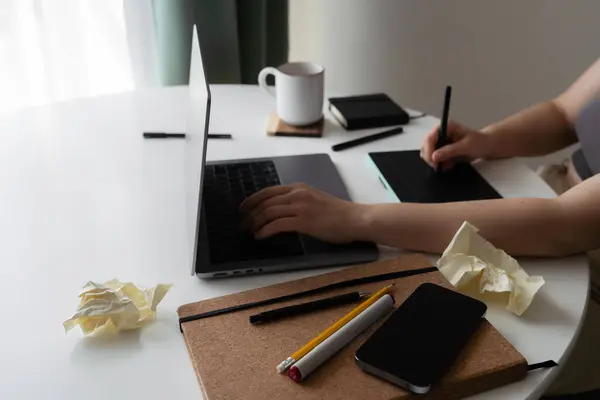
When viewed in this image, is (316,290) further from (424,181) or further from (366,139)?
(366,139)

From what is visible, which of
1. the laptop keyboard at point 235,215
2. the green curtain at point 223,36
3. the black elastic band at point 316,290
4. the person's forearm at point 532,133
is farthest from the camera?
the green curtain at point 223,36

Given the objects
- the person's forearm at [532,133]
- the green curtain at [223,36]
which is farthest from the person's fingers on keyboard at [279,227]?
the green curtain at [223,36]

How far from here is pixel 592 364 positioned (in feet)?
2.98

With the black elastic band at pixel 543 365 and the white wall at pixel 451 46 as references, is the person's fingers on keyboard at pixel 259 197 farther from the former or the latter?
the white wall at pixel 451 46

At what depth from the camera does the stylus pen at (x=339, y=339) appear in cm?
55

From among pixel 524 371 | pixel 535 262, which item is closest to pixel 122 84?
pixel 535 262

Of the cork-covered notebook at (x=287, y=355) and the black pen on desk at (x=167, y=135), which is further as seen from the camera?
the black pen on desk at (x=167, y=135)

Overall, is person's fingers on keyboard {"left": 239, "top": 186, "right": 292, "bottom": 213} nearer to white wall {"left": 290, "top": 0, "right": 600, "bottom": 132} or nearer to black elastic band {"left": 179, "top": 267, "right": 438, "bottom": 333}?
black elastic band {"left": 179, "top": 267, "right": 438, "bottom": 333}

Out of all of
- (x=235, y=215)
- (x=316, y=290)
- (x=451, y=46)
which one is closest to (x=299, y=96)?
(x=235, y=215)

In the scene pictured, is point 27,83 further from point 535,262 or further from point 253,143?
point 535,262

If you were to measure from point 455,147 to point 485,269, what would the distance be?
34 cm

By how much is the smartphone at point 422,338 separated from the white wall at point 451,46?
4.08 feet

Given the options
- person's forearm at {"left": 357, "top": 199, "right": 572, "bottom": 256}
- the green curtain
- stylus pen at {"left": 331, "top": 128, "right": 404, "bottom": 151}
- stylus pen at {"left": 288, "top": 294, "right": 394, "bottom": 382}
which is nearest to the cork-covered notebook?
stylus pen at {"left": 288, "top": 294, "right": 394, "bottom": 382}

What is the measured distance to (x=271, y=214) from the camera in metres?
0.79
